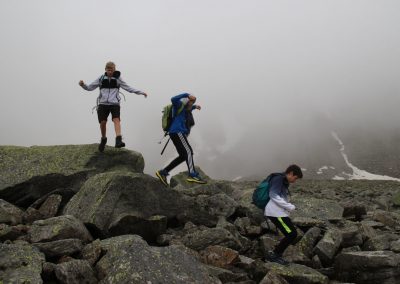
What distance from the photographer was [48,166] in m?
15.9

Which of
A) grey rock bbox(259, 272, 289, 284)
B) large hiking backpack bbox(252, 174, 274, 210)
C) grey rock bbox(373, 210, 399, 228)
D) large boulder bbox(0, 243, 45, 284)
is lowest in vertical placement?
grey rock bbox(373, 210, 399, 228)

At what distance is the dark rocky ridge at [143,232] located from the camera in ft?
28.6

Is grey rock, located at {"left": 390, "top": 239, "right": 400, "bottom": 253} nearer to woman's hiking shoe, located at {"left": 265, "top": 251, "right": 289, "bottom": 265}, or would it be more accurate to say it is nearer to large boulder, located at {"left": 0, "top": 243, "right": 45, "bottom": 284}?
woman's hiking shoe, located at {"left": 265, "top": 251, "right": 289, "bottom": 265}

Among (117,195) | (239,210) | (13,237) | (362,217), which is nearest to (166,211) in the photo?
(117,195)

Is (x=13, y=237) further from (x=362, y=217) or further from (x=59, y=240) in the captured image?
(x=362, y=217)

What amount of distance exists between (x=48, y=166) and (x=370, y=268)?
11872 mm

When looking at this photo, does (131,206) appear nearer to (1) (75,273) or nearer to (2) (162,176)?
(2) (162,176)

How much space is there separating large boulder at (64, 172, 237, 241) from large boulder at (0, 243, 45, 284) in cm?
303

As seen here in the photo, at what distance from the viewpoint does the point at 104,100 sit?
16047mm

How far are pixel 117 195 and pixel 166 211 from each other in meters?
1.94

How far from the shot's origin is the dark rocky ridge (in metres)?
8.72

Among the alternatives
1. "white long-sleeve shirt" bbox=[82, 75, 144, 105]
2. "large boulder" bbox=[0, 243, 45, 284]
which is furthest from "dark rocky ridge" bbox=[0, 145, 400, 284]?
"white long-sleeve shirt" bbox=[82, 75, 144, 105]

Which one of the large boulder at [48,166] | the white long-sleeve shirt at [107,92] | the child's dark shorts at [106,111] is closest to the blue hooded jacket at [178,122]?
the white long-sleeve shirt at [107,92]

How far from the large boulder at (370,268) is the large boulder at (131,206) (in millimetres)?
4901
